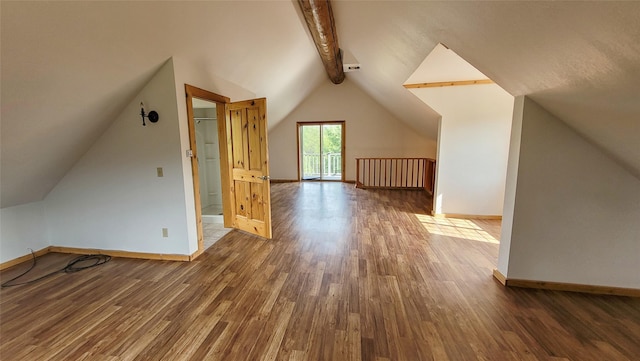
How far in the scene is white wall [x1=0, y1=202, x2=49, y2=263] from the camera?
2.83 metres

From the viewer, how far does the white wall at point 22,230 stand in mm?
2834

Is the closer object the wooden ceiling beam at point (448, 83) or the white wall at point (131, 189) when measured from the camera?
the white wall at point (131, 189)

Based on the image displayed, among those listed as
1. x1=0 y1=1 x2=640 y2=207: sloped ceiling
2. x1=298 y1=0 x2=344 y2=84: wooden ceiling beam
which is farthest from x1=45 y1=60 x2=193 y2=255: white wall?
x1=298 y1=0 x2=344 y2=84: wooden ceiling beam

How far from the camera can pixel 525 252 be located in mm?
2338

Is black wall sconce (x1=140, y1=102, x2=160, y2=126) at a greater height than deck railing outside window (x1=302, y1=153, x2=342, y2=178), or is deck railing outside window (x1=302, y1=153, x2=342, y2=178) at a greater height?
black wall sconce (x1=140, y1=102, x2=160, y2=126)

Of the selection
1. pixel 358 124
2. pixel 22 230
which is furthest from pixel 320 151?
pixel 22 230

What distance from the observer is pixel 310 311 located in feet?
6.65

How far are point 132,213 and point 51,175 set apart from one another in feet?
3.06

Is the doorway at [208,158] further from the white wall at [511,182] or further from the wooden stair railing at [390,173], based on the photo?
the white wall at [511,182]

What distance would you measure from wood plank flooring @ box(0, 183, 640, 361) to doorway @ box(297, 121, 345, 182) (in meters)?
5.42

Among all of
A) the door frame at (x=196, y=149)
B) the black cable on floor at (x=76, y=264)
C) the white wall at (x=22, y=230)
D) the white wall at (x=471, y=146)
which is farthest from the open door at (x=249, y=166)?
the white wall at (x=471, y=146)

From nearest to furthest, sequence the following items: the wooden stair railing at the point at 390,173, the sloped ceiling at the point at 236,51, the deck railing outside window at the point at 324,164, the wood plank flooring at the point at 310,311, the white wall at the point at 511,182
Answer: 1. the sloped ceiling at the point at 236,51
2. the wood plank flooring at the point at 310,311
3. the white wall at the point at 511,182
4. the wooden stair railing at the point at 390,173
5. the deck railing outside window at the point at 324,164

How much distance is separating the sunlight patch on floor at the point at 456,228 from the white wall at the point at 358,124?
3.66m

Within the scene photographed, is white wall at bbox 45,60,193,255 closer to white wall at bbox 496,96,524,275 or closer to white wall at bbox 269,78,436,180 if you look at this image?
white wall at bbox 496,96,524,275
